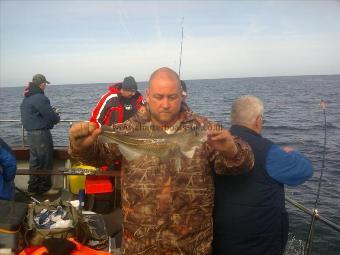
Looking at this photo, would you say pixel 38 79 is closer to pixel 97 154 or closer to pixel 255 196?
pixel 97 154

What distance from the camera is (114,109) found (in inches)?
324

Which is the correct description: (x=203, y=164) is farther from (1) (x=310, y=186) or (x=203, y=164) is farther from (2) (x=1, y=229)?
(1) (x=310, y=186)

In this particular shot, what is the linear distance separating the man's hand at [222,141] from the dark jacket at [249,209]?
0.70m

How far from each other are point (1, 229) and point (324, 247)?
8765 millimetres

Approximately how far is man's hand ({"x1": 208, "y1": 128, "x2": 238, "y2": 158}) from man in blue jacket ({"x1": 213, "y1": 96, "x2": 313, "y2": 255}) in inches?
27.4

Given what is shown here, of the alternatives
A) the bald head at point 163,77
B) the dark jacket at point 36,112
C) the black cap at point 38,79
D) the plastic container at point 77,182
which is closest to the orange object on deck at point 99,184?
the plastic container at point 77,182

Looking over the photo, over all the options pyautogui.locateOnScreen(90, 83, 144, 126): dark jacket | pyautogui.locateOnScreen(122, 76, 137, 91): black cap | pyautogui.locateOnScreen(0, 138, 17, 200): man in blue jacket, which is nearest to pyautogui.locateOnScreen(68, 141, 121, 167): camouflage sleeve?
pyautogui.locateOnScreen(0, 138, 17, 200): man in blue jacket

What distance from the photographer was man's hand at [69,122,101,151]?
3.28 meters

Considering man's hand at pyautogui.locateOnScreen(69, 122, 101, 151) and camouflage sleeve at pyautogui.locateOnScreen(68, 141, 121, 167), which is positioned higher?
man's hand at pyautogui.locateOnScreen(69, 122, 101, 151)

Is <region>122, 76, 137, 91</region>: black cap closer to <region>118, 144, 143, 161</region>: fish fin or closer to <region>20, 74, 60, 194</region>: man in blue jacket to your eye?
<region>20, 74, 60, 194</region>: man in blue jacket

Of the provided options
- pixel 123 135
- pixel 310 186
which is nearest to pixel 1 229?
pixel 123 135

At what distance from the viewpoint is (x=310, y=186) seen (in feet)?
47.3

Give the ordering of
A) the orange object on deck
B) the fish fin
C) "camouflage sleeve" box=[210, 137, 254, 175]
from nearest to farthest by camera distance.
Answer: "camouflage sleeve" box=[210, 137, 254, 175] < the fish fin < the orange object on deck

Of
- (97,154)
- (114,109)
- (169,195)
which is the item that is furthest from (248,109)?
(114,109)
